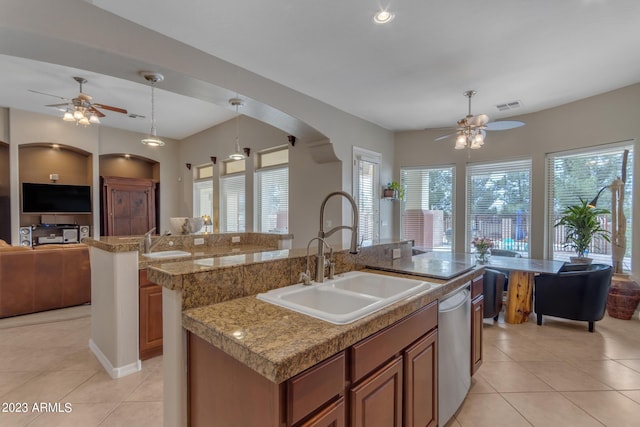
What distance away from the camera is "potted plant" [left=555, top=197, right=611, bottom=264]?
4020 mm

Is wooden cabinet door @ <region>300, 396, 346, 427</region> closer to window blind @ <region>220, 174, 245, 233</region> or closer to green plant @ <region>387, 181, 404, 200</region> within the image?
green plant @ <region>387, 181, 404, 200</region>

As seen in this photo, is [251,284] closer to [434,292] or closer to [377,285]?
[377,285]

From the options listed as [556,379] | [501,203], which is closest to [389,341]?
[556,379]

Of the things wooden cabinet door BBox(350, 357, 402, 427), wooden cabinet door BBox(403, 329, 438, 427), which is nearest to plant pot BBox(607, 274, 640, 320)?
wooden cabinet door BBox(403, 329, 438, 427)

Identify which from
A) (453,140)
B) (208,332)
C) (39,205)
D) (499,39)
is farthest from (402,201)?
(39,205)

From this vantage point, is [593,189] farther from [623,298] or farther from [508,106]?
[508,106]

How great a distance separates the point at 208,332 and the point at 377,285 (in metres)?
1.13

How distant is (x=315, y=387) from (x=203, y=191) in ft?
24.0

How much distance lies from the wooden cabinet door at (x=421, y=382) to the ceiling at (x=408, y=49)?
2.48 m

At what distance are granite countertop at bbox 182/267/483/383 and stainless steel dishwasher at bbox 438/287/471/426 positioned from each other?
48cm

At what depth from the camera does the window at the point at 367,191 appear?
195 inches

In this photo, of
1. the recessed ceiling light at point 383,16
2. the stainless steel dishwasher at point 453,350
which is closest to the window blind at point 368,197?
the recessed ceiling light at point 383,16

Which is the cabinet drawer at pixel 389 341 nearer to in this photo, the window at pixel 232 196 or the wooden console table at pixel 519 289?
the wooden console table at pixel 519 289

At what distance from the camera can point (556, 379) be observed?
7.88 ft
